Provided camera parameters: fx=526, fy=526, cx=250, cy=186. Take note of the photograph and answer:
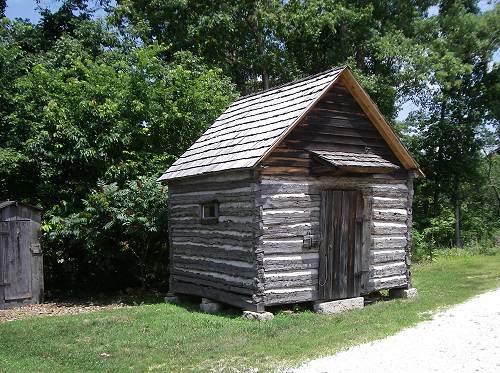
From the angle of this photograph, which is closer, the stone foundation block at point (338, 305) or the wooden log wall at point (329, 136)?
the wooden log wall at point (329, 136)

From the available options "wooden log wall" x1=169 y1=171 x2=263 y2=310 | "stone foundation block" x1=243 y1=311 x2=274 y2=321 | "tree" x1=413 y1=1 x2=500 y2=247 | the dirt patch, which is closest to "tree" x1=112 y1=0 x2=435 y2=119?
"tree" x1=413 y1=1 x2=500 y2=247

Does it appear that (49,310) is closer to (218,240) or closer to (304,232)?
(218,240)

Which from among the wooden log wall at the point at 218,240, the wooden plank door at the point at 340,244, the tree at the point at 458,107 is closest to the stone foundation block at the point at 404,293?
the wooden plank door at the point at 340,244

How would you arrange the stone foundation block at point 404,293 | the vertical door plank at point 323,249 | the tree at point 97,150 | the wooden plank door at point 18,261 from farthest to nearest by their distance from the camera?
1. the tree at point 97,150
2. the wooden plank door at point 18,261
3. the stone foundation block at point 404,293
4. the vertical door plank at point 323,249

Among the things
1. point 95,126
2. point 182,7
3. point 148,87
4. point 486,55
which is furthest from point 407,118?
point 95,126

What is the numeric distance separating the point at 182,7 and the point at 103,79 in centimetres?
1009

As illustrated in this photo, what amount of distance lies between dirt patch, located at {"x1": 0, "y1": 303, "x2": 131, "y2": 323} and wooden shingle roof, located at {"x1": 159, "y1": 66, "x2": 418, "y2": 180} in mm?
3649

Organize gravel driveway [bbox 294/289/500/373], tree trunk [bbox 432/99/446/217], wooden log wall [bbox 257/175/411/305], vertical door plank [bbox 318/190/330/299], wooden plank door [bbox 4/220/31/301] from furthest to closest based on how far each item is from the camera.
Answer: tree trunk [bbox 432/99/446/217]
wooden plank door [bbox 4/220/31/301]
vertical door plank [bbox 318/190/330/299]
wooden log wall [bbox 257/175/411/305]
gravel driveway [bbox 294/289/500/373]

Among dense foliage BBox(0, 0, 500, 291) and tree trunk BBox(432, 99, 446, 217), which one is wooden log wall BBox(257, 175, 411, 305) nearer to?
dense foliage BBox(0, 0, 500, 291)

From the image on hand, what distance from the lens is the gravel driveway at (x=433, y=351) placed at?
676 centimetres

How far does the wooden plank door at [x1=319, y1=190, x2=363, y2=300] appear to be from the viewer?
36.7 ft

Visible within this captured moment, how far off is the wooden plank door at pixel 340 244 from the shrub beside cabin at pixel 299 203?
0.07 feet

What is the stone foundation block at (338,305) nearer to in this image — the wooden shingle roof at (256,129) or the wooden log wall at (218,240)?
the wooden log wall at (218,240)

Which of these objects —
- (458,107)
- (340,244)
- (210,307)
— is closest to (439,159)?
(458,107)
